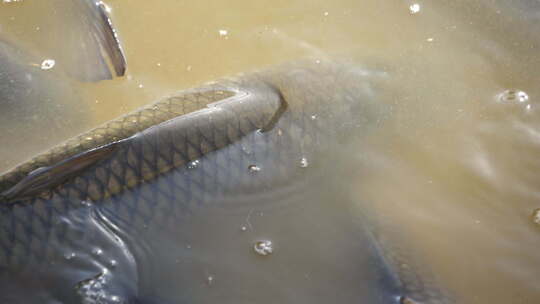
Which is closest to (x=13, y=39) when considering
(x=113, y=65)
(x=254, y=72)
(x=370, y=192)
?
(x=113, y=65)

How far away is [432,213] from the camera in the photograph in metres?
2.33

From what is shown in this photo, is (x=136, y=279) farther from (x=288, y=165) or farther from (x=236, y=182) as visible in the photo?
(x=288, y=165)

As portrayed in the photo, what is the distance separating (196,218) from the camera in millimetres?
2070

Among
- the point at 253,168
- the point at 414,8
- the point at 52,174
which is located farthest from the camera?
the point at 414,8

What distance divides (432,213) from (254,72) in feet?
3.79

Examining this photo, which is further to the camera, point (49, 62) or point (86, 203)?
point (49, 62)

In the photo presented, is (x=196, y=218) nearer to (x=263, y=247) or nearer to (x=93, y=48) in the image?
(x=263, y=247)

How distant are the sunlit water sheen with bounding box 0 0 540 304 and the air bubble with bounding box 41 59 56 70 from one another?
12 mm

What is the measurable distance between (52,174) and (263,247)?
884mm

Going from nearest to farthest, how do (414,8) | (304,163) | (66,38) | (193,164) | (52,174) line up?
(52,174), (193,164), (304,163), (66,38), (414,8)

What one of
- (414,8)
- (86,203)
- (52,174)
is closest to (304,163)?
(86,203)

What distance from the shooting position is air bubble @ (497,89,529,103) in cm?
264

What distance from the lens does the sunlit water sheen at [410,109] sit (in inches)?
85.0

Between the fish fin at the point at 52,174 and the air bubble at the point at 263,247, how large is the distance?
71cm
